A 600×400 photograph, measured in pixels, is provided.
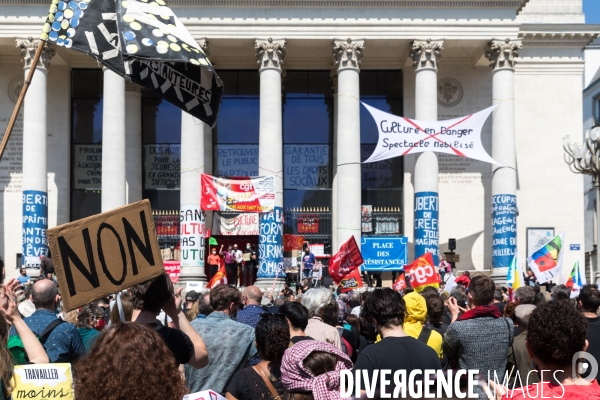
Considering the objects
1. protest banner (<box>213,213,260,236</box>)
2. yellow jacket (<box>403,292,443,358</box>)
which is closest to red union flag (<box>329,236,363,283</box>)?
protest banner (<box>213,213,260,236</box>)

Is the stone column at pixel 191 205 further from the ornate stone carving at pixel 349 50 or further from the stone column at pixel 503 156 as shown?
the stone column at pixel 503 156

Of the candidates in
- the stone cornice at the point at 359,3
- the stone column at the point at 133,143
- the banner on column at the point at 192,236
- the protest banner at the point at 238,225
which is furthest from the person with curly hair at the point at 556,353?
the stone column at the point at 133,143

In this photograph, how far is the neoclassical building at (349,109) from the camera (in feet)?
109

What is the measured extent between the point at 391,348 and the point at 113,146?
27729mm

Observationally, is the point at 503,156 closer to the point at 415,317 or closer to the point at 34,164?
the point at 34,164

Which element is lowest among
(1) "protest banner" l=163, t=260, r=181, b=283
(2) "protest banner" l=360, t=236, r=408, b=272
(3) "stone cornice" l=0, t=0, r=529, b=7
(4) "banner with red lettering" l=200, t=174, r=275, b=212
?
(1) "protest banner" l=163, t=260, r=181, b=283

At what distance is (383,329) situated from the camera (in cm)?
579

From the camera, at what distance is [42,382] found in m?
4.90

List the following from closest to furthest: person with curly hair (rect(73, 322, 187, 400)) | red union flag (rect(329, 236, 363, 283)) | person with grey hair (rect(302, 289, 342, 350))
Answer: person with curly hair (rect(73, 322, 187, 400))
person with grey hair (rect(302, 289, 342, 350))
red union flag (rect(329, 236, 363, 283))

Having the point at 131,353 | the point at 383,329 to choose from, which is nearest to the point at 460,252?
the point at 383,329

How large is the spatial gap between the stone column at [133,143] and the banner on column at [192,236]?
4.22 m

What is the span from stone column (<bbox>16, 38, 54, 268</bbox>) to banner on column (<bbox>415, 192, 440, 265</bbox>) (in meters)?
14.1

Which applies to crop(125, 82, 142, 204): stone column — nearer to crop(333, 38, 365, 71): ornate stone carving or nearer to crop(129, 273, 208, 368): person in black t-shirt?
crop(333, 38, 365, 71): ornate stone carving

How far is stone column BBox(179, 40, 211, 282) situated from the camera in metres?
31.8
